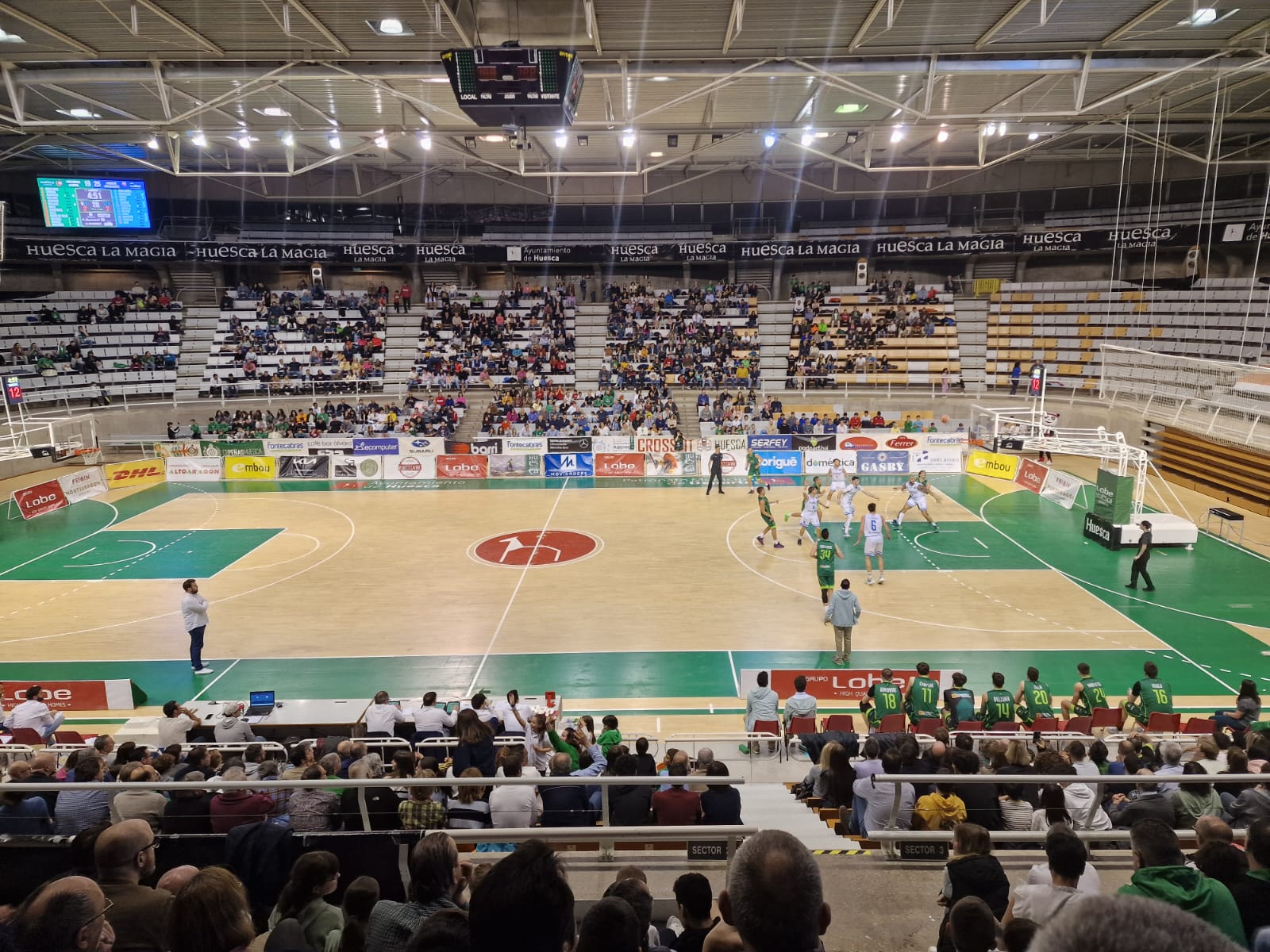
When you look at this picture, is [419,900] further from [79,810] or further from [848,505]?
[848,505]

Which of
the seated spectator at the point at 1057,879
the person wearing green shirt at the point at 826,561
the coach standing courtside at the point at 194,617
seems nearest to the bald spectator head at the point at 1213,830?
the seated spectator at the point at 1057,879

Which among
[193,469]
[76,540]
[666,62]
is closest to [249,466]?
[193,469]

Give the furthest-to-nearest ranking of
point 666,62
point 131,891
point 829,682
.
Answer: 1. point 666,62
2. point 829,682
3. point 131,891

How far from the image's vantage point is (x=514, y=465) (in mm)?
30297

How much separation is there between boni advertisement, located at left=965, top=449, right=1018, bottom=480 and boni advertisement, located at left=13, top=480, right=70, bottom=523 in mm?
30349

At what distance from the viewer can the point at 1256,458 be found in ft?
76.6

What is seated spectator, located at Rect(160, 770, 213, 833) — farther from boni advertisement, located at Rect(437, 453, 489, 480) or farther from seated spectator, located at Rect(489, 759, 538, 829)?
boni advertisement, located at Rect(437, 453, 489, 480)

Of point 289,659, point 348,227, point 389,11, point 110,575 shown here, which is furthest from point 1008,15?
point 348,227

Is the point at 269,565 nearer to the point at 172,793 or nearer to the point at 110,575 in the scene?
the point at 110,575

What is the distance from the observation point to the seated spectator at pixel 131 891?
359 centimetres

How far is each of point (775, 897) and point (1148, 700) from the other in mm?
11098

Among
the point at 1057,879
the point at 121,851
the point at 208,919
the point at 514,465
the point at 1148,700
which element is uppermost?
the point at 208,919

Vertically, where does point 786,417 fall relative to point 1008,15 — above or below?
below

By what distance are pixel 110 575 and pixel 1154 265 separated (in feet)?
142
